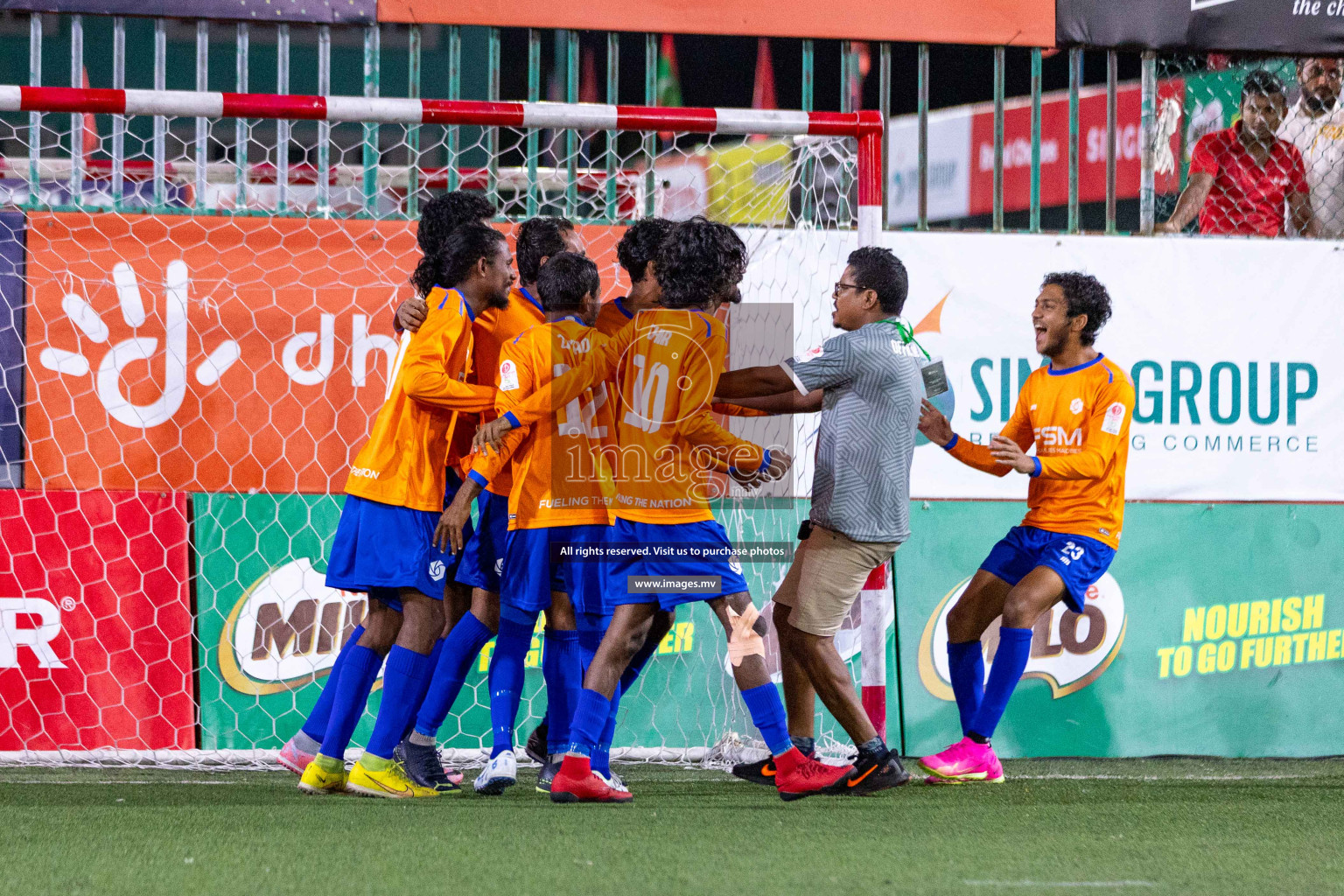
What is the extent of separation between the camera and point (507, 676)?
167 inches

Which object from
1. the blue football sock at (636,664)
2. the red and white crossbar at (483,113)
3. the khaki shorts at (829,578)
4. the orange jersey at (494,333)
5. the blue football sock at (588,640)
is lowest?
the blue football sock at (636,664)

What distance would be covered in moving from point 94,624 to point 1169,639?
4272 millimetres

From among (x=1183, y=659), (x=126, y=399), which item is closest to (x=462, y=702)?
(x=126, y=399)

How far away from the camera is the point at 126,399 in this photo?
522 cm

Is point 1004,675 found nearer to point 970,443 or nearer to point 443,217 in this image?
point 970,443

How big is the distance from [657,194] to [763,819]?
11.5ft

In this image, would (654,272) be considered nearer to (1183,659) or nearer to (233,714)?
(233,714)

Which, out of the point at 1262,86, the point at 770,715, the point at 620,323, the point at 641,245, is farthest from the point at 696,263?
the point at 1262,86

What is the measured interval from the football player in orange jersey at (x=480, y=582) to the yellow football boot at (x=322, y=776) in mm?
312

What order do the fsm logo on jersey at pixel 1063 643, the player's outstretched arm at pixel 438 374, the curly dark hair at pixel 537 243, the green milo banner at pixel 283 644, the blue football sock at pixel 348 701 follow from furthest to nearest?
the fsm logo on jersey at pixel 1063 643 → the green milo banner at pixel 283 644 → the curly dark hair at pixel 537 243 → the blue football sock at pixel 348 701 → the player's outstretched arm at pixel 438 374

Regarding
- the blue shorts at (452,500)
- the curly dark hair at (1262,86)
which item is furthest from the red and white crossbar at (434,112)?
the curly dark hair at (1262,86)

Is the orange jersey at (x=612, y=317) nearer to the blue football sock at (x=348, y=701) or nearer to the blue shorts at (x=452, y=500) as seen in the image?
the blue shorts at (x=452, y=500)

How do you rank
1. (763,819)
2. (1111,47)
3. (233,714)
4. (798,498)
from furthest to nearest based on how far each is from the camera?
(1111,47) → (798,498) → (233,714) → (763,819)

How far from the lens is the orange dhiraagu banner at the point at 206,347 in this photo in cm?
518
